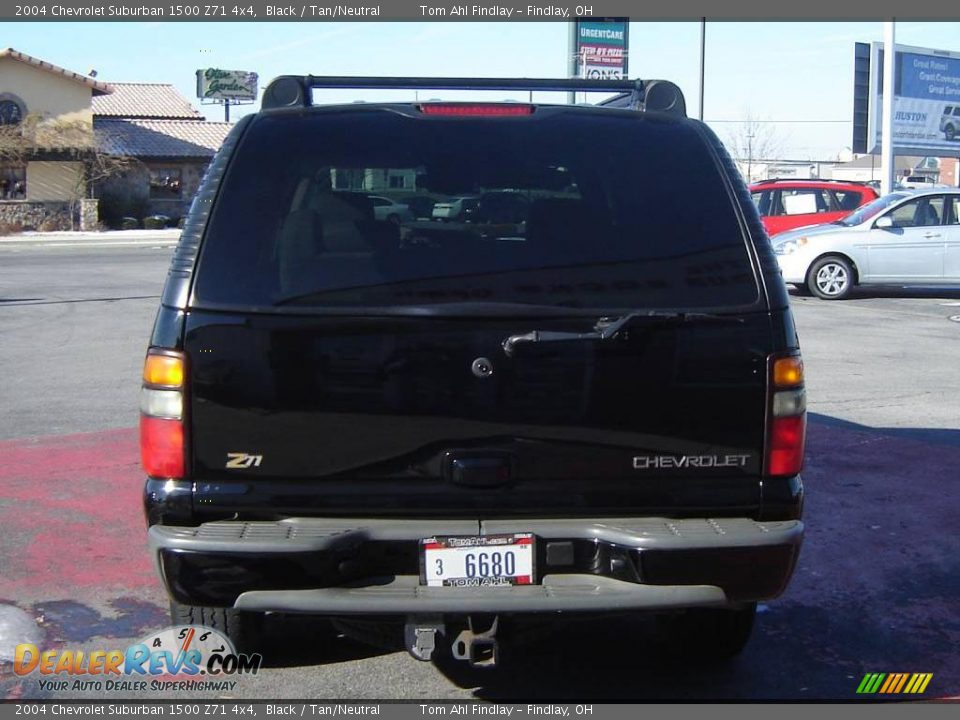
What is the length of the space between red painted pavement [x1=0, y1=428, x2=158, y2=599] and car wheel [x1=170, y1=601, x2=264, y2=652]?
1.20 m

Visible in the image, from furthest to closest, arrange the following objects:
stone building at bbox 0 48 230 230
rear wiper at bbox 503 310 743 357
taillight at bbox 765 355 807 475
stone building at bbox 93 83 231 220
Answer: stone building at bbox 93 83 231 220 < stone building at bbox 0 48 230 230 < taillight at bbox 765 355 807 475 < rear wiper at bbox 503 310 743 357

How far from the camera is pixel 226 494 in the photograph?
11.5 ft

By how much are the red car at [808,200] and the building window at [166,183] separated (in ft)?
115

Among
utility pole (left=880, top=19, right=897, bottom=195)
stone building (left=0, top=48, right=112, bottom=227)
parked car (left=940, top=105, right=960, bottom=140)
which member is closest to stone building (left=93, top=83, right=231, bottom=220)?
stone building (left=0, top=48, right=112, bottom=227)

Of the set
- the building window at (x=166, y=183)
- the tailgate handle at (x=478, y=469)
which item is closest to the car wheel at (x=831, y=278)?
the tailgate handle at (x=478, y=469)

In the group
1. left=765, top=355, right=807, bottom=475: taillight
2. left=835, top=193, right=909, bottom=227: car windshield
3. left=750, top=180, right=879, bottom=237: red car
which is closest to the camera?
left=765, top=355, right=807, bottom=475: taillight

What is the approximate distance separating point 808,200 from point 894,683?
18.4 metres

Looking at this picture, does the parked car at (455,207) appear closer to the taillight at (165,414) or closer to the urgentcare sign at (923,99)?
the taillight at (165,414)

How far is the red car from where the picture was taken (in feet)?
70.2

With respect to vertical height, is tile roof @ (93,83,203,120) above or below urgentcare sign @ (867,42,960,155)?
above

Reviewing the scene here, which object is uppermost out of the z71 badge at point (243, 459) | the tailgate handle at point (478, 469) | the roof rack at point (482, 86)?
the roof rack at point (482, 86)

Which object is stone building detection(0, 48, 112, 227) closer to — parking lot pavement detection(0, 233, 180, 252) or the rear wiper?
parking lot pavement detection(0, 233, 180, 252)

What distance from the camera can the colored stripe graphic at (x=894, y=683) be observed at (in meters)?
4.22
